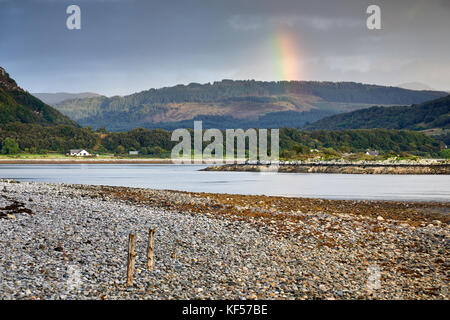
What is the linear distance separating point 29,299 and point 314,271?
321 inches

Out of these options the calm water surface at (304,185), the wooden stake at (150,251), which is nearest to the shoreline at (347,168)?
the calm water surface at (304,185)

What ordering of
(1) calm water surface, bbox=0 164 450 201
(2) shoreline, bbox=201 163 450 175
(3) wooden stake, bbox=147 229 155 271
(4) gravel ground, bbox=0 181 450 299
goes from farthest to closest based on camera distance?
1. (2) shoreline, bbox=201 163 450 175
2. (1) calm water surface, bbox=0 164 450 201
3. (3) wooden stake, bbox=147 229 155 271
4. (4) gravel ground, bbox=0 181 450 299

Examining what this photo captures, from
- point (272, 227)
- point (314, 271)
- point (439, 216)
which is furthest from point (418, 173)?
point (314, 271)

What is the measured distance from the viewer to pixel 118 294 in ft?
38.2

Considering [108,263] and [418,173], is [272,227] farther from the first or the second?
[418,173]

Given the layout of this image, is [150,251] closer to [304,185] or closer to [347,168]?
[304,185]

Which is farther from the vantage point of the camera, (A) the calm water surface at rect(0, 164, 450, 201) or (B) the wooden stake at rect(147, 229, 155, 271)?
(A) the calm water surface at rect(0, 164, 450, 201)

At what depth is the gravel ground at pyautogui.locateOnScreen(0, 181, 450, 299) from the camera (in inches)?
485

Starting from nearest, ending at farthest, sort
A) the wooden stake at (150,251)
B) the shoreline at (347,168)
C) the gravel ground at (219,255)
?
the gravel ground at (219,255) < the wooden stake at (150,251) < the shoreline at (347,168)

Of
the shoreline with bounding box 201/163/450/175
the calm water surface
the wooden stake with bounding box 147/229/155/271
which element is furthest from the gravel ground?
the shoreline with bounding box 201/163/450/175

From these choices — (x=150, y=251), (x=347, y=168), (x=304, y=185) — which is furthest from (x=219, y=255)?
(x=347, y=168)

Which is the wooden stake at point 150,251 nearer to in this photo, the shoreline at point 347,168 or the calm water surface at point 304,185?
the calm water surface at point 304,185

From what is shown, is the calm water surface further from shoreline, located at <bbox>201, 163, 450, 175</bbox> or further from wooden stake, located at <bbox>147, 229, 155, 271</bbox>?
wooden stake, located at <bbox>147, 229, 155, 271</bbox>

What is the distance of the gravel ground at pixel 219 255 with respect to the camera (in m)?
12.3
